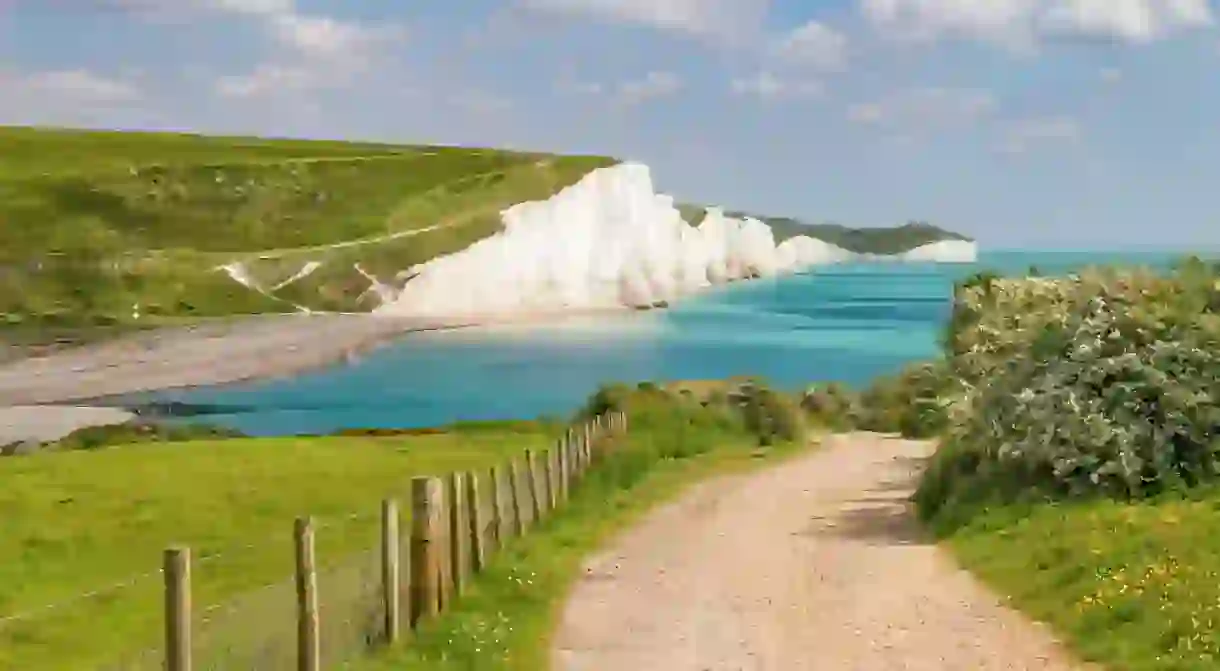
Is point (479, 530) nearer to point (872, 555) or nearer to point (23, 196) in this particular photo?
point (872, 555)

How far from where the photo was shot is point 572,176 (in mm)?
136000

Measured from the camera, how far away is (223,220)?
13075 cm

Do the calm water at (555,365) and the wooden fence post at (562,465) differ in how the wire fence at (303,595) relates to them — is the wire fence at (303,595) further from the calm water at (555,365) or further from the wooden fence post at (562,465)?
the calm water at (555,365)

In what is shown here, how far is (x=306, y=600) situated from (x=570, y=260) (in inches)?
4788

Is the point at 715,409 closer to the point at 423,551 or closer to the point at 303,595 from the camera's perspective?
the point at 423,551

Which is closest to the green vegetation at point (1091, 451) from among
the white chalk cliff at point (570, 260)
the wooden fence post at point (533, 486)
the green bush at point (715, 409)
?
the wooden fence post at point (533, 486)

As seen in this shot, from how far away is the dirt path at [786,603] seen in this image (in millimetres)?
12758

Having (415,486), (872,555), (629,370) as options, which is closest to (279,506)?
(872,555)

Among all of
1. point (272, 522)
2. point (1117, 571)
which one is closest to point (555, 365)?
point (272, 522)

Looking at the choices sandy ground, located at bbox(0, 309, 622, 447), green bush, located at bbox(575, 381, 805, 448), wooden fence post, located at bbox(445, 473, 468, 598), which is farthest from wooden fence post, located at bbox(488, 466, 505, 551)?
sandy ground, located at bbox(0, 309, 622, 447)

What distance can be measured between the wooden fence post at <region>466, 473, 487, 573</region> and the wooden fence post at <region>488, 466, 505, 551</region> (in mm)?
912

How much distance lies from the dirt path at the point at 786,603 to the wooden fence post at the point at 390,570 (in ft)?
4.65

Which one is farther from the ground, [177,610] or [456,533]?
[177,610]

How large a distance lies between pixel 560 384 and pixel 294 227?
5695cm
